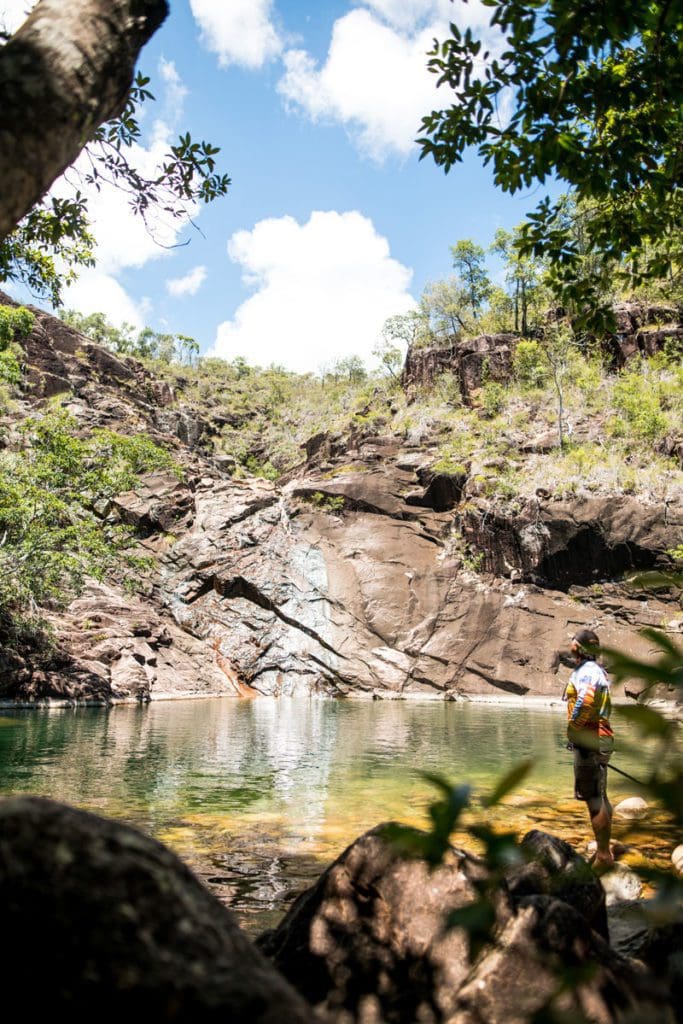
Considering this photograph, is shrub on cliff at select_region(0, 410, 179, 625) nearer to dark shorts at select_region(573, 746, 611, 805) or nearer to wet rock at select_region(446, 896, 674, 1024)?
dark shorts at select_region(573, 746, 611, 805)

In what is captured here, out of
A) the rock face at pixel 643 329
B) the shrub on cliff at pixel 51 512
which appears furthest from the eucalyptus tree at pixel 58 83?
the rock face at pixel 643 329

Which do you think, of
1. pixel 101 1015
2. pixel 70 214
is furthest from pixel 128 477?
pixel 101 1015

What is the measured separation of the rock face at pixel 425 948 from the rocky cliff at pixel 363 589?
24.0m

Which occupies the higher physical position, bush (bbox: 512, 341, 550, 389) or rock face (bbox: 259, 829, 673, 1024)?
bush (bbox: 512, 341, 550, 389)

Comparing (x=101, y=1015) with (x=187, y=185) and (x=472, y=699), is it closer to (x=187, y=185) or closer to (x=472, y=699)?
(x=187, y=185)

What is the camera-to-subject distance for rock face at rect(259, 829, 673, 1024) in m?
2.81

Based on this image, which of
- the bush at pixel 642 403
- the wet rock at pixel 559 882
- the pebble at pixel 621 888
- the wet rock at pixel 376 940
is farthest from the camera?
the bush at pixel 642 403

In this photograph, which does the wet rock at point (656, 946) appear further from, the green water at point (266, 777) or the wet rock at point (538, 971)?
the green water at point (266, 777)

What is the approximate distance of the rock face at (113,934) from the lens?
1.25m

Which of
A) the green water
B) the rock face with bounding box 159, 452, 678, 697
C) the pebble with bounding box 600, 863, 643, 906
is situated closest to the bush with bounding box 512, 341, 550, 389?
the rock face with bounding box 159, 452, 678, 697

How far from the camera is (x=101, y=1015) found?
1.23m

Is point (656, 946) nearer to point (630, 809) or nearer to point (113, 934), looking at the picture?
point (113, 934)

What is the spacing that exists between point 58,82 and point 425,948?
4.09 meters

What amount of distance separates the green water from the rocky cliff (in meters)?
9.87
